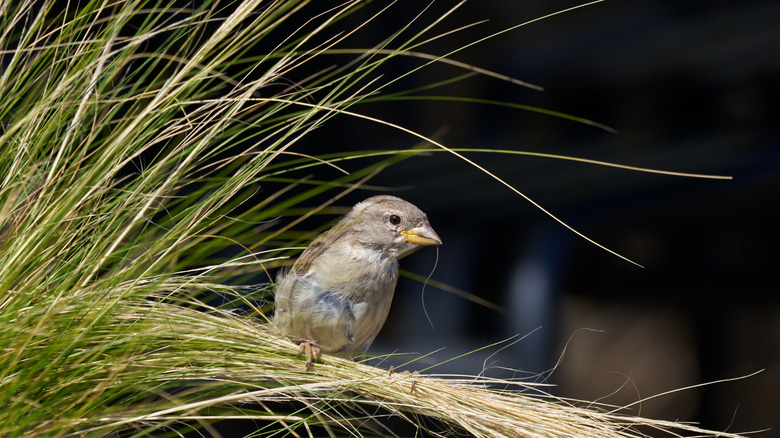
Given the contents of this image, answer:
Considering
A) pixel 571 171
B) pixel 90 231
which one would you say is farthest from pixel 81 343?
pixel 571 171

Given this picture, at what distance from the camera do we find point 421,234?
5.80 feet

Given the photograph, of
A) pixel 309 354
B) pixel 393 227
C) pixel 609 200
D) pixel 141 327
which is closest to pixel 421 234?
pixel 393 227

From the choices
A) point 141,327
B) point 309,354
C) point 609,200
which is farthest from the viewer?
point 609,200

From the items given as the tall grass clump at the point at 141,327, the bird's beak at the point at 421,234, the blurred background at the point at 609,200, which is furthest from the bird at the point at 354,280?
the blurred background at the point at 609,200

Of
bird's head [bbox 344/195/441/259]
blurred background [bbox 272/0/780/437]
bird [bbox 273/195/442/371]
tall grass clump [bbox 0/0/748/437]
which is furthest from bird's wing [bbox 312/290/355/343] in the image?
blurred background [bbox 272/0/780/437]

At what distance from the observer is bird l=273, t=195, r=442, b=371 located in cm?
173

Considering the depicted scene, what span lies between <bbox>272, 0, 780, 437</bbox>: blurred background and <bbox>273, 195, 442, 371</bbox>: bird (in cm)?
113

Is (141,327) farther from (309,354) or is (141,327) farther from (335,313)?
(335,313)

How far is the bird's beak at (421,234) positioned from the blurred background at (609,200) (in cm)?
113

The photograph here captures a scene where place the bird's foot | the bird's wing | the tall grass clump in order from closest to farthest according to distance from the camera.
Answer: the tall grass clump
the bird's foot
the bird's wing

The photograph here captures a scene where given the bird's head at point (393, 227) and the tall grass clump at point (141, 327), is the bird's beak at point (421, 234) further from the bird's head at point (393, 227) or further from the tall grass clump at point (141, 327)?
the tall grass clump at point (141, 327)

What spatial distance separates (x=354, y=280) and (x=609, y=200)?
1648 millimetres

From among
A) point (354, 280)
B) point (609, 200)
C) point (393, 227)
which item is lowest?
point (609, 200)

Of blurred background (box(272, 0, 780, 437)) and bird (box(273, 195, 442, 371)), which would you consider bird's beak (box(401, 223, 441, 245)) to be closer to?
bird (box(273, 195, 442, 371))
